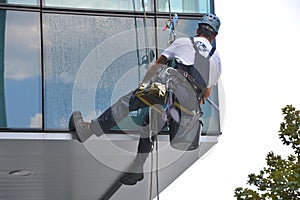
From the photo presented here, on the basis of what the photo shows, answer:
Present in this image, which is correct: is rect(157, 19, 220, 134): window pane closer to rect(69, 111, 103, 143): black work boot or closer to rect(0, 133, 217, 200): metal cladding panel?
rect(0, 133, 217, 200): metal cladding panel

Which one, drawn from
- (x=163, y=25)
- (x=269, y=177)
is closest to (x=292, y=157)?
(x=269, y=177)

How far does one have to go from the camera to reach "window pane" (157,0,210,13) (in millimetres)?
9841

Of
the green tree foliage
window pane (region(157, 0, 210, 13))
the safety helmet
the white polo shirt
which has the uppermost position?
window pane (region(157, 0, 210, 13))

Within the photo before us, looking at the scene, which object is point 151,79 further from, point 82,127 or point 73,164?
point 73,164

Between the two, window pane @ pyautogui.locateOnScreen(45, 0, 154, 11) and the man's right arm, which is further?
window pane @ pyautogui.locateOnScreen(45, 0, 154, 11)

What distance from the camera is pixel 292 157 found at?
1131 cm

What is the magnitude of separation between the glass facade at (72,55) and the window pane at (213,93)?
Answer: 0.01 m

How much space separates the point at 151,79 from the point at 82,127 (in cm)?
125

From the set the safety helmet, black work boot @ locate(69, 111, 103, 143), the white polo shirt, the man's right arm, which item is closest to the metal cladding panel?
black work boot @ locate(69, 111, 103, 143)

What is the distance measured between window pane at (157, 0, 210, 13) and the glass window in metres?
1.66

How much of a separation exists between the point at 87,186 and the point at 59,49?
11.1ft

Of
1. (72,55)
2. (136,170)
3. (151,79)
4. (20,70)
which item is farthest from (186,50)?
(20,70)

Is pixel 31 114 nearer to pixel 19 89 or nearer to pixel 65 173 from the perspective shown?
pixel 19 89

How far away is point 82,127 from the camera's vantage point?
892cm
